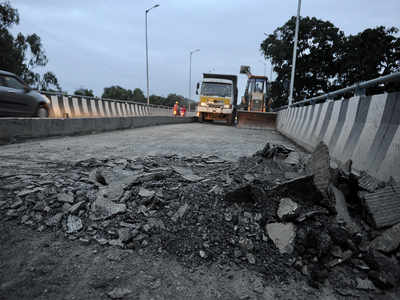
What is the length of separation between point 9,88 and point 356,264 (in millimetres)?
Answer: 9820

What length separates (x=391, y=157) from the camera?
262 centimetres

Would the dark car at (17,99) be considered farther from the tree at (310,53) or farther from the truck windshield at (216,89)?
the tree at (310,53)

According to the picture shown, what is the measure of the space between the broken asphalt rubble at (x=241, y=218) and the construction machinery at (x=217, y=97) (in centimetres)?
1585

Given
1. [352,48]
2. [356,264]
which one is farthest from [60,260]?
[352,48]

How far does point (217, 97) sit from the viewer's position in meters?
18.6

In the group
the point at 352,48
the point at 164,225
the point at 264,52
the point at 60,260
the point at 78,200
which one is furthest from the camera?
the point at 264,52

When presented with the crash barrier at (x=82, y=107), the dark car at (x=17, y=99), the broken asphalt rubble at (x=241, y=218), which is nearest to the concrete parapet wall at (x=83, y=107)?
the crash barrier at (x=82, y=107)

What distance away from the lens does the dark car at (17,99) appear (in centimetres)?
777

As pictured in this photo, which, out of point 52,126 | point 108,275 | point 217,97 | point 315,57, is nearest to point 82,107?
point 52,126

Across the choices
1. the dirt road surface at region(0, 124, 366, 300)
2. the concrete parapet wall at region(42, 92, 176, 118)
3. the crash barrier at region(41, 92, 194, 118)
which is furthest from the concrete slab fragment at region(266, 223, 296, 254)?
the concrete parapet wall at region(42, 92, 176, 118)

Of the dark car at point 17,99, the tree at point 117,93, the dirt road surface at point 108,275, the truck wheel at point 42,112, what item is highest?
the tree at point 117,93

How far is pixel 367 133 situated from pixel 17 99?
31.3 ft

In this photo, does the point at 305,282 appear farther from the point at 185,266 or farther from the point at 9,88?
the point at 9,88

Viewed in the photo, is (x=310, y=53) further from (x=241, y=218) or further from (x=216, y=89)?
(x=241, y=218)
